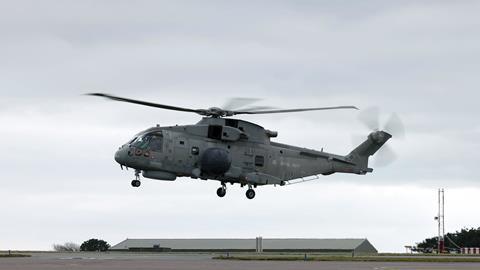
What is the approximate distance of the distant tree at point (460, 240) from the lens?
13862cm

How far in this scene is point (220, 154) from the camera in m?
76.4

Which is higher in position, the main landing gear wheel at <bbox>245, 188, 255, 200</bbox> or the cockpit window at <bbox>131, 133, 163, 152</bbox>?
the cockpit window at <bbox>131, 133, 163, 152</bbox>

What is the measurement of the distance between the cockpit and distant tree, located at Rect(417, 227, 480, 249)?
2856 inches

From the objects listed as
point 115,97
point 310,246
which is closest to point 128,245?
point 310,246

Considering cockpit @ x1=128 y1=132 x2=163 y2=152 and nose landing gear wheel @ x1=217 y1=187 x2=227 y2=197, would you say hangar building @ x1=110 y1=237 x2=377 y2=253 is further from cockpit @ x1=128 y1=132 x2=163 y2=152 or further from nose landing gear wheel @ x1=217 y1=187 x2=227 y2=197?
cockpit @ x1=128 y1=132 x2=163 y2=152

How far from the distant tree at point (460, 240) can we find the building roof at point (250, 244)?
77.1ft

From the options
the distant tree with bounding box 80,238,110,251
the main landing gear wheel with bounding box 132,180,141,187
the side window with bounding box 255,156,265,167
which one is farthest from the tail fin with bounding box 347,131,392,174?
the distant tree with bounding box 80,238,110,251

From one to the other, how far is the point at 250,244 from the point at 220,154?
46.5m

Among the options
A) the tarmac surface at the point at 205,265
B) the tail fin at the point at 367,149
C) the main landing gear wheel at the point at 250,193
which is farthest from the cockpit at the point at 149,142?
the tail fin at the point at 367,149

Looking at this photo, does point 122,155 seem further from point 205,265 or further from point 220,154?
point 205,265

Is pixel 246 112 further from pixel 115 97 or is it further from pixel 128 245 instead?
pixel 128 245

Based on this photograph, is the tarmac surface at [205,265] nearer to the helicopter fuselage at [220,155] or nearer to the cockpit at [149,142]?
the helicopter fuselage at [220,155]

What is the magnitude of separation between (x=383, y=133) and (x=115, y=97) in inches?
1231

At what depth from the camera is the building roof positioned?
117 metres
